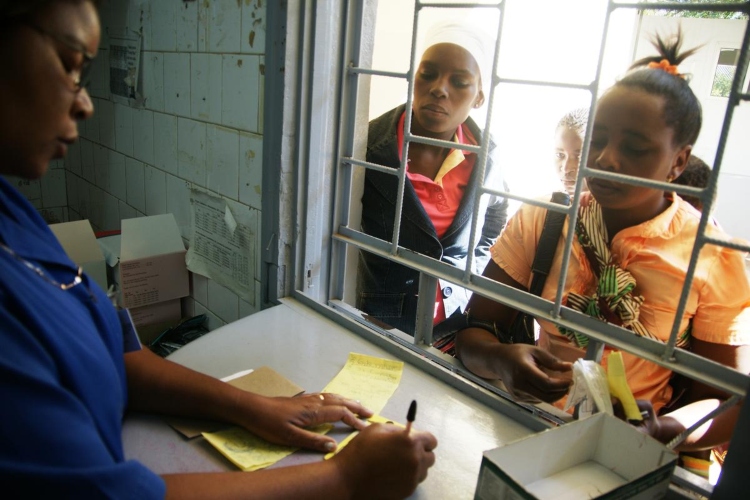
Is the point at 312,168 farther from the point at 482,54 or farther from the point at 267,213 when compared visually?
the point at 482,54

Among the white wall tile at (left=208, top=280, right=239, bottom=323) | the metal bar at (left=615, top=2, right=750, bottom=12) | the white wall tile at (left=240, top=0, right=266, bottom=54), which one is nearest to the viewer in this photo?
the metal bar at (left=615, top=2, right=750, bottom=12)

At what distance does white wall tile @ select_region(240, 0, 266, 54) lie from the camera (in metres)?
1.38

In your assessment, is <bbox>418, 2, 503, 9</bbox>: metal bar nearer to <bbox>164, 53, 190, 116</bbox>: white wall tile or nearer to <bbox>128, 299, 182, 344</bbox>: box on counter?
<bbox>164, 53, 190, 116</bbox>: white wall tile

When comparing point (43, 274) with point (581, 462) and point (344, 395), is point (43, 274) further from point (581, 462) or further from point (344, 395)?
point (581, 462)

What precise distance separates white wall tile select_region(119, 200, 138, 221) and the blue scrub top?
1640 mm

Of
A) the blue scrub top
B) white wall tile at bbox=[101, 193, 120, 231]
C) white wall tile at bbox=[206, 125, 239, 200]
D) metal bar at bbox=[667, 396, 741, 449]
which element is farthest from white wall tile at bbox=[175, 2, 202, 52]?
metal bar at bbox=[667, 396, 741, 449]

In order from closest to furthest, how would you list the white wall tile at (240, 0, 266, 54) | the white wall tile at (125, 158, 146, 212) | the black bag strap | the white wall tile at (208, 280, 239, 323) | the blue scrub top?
the blue scrub top → the black bag strap → the white wall tile at (240, 0, 266, 54) → the white wall tile at (208, 280, 239, 323) → the white wall tile at (125, 158, 146, 212)

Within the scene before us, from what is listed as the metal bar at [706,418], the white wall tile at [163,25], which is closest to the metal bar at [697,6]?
the metal bar at [706,418]

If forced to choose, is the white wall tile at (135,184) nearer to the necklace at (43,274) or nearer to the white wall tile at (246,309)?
the white wall tile at (246,309)

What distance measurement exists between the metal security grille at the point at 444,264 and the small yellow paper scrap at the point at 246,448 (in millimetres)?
403

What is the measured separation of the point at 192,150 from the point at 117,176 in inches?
Result: 32.5

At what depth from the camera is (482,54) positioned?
5.28ft

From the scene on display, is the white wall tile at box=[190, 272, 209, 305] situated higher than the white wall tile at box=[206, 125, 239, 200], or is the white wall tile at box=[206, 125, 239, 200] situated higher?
the white wall tile at box=[206, 125, 239, 200]

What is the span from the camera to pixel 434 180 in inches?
70.5
